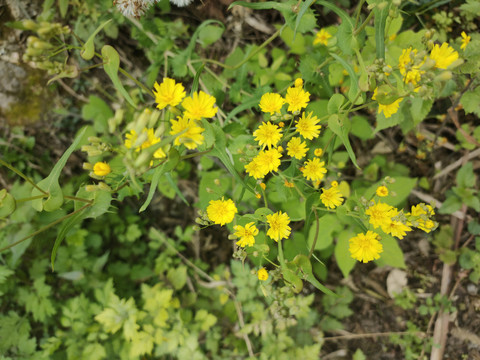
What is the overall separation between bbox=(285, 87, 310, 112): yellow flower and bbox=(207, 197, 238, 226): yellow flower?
0.44 m

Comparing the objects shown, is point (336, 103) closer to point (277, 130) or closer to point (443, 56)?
point (277, 130)

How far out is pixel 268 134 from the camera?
1262 mm

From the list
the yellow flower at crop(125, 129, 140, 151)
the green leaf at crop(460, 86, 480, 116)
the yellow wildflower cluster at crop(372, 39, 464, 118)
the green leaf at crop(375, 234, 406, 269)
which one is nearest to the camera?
the yellow flower at crop(125, 129, 140, 151)

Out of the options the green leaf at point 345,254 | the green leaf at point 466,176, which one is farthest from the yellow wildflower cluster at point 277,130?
the green leaf at point 466,176

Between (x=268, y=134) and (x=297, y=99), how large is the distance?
19cm

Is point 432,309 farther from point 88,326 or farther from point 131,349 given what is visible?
point 88,326

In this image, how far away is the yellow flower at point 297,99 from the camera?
1.29 meters

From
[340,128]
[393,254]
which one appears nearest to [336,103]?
[340,128]

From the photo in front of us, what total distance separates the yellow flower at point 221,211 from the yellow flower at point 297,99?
437 mm

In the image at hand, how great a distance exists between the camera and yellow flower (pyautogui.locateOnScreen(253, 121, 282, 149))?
124cm

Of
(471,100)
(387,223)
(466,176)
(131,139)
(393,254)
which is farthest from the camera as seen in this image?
(466,176)

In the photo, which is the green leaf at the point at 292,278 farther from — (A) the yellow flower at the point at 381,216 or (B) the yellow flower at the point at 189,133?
(B) the yellow flower at the point at 189,133

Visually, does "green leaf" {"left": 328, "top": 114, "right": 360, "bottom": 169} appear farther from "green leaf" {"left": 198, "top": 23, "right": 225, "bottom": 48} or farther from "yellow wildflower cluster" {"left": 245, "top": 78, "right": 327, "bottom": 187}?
"green leaf" {"left": 198, "top": 23, "right": 225, "bottom": 48}

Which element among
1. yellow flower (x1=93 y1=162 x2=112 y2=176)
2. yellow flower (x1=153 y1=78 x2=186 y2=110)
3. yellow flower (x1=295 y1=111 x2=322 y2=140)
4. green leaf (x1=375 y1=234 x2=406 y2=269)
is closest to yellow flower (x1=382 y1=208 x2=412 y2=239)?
yellow flower (x1=295 y1=111 x2=322 y2=140)
